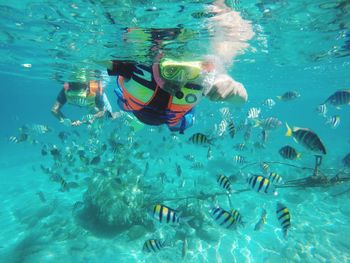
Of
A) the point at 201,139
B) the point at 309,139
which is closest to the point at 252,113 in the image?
the point at 201,139

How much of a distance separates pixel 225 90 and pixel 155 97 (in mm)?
1033

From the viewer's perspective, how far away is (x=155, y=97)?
9.72ft

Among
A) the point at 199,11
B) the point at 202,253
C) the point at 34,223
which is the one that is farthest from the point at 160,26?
the point at 34,223

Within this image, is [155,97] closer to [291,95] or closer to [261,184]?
[261,184]

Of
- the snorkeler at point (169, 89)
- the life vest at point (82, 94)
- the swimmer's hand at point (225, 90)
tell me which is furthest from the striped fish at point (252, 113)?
the snorkeler at point (169, 89)

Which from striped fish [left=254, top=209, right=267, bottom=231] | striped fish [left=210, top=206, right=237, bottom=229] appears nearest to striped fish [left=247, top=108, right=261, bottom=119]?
striped fish [left=254, top=209, right=267, bottom=231]

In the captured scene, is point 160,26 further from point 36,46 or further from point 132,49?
point 36,46

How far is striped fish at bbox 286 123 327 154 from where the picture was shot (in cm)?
613

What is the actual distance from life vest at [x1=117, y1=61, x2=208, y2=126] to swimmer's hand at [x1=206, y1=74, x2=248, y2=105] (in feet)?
1.67

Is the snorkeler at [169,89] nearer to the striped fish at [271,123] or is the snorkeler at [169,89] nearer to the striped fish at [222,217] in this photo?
the striped fish at [222,217]

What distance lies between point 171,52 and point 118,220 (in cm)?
762

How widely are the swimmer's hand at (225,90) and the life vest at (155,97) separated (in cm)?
51

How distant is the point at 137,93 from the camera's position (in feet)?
10.0

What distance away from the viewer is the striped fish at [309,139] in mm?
6133
